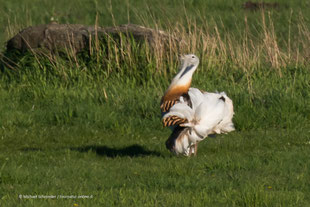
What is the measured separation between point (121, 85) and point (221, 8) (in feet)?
42.0

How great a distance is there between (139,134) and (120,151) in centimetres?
117

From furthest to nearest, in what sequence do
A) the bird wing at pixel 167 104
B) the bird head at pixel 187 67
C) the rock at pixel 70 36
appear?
the rock at pixel 70 36 → the bird head at pixel 187 67 → the bird wing at pixel 167 104

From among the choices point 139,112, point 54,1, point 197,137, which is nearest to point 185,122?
point 197,137

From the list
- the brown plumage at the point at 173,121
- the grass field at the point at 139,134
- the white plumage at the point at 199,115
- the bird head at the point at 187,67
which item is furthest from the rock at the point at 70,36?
the brown plumage at the point at 173,121

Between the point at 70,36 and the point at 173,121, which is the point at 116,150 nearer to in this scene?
the point at 173,121

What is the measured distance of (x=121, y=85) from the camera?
11961 millimetres

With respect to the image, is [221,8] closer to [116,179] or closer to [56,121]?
[56,121]

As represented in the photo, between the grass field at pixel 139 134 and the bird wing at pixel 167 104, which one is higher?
the bird wing at pixel 167 104

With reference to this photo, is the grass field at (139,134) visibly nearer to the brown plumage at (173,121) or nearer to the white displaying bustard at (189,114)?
the white displaying bustard at (189,114)

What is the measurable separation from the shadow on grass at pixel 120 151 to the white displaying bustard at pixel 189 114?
2.73ft

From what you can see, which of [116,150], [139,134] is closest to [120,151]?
[116,150]

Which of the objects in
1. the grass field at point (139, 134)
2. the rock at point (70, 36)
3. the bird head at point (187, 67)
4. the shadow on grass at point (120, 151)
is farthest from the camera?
the rock at point (70, 36)

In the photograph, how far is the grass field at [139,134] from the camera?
6223 millimetres

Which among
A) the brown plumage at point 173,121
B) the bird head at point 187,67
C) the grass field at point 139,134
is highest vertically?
the bird head at point 187,67
